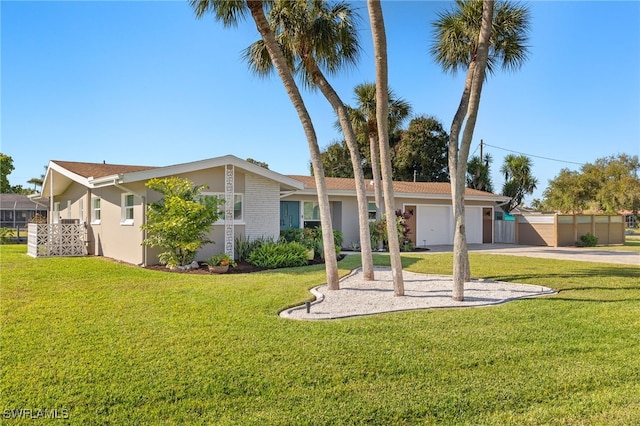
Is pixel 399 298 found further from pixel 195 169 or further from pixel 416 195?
pixel 416 195

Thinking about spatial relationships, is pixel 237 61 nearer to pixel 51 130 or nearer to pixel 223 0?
pixel 223 0

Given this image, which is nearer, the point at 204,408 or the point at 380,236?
the point at 204,408

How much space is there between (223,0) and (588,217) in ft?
72.6

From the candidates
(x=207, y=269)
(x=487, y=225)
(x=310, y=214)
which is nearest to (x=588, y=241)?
(x=487, y=225)

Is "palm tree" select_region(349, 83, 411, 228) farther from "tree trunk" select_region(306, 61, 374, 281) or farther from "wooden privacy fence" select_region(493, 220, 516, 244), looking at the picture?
"wooden privacy fence" select_region(493, 220, 516, 244)

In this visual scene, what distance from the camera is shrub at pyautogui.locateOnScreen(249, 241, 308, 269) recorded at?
1220 cm

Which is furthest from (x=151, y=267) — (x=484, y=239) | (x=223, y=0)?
(x=484, y=239)

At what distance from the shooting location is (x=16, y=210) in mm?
34375

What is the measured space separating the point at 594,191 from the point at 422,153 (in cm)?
1597

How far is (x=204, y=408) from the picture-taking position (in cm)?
336

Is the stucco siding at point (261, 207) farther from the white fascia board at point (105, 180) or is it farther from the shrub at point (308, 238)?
the white fascia board at point (105, 180)

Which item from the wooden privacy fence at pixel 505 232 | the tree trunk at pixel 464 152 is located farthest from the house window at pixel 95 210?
the wooden privacy fence at pixel 505 232

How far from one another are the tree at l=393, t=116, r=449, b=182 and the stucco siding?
77.2ft

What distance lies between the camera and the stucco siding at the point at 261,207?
13.5 meters
